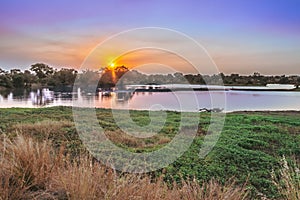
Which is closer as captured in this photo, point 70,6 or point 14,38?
point 70,6

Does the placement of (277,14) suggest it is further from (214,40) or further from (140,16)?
(140,16)

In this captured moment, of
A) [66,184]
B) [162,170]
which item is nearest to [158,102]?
[162,170]

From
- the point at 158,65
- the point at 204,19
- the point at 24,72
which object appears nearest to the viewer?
the point at 158,65

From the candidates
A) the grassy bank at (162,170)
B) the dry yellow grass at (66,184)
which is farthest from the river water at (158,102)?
the dry yellow grass at (66,184)

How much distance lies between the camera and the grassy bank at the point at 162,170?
8.32ft

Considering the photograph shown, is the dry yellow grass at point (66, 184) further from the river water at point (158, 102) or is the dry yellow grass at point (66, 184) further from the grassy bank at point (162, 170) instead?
the river water at point (158, 102)

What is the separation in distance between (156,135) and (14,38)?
6929 millimetres

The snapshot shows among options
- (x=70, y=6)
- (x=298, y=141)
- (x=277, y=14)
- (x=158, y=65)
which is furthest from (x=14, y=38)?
(x=298, y=141)

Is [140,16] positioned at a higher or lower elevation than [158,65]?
higher

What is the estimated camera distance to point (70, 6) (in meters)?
7.62

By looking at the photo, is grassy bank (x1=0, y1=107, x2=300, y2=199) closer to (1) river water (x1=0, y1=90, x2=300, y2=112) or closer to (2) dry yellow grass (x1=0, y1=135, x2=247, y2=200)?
(2) dry yellow grass (x1=0, y1=135, x2=247, y2=200)

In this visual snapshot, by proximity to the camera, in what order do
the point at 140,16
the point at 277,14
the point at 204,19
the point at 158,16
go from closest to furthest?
the point at 158,16 < the point at 140,16 < the point at 204,19 < the point at 277,14

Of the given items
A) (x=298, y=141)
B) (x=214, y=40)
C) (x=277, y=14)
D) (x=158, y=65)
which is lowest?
(x=298, y=141)

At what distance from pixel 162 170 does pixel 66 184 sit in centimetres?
254
